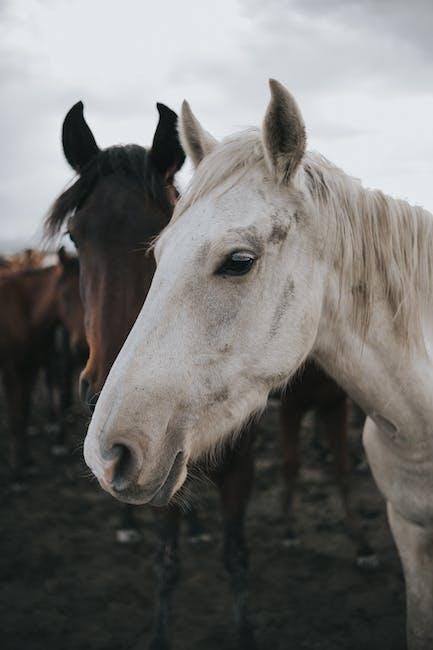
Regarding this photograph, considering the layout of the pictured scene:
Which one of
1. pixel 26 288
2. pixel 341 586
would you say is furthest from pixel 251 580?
pixel 26 288

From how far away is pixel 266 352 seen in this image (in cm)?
170

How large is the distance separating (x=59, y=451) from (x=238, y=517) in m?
4.31

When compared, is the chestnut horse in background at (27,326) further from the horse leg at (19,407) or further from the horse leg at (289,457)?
the horse leg at (289,457)

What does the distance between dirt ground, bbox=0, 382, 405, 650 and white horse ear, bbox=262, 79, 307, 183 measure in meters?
3.01

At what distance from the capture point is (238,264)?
1.66m

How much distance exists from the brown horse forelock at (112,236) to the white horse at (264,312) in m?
0.75

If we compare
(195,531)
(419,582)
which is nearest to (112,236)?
(419,582)

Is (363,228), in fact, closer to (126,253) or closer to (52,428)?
(126,253)

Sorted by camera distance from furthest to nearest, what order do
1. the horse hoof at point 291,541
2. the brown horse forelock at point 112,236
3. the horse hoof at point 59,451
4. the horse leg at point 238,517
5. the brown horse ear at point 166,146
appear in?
the horse hoof at point 59,451 < the horse hoof at point 291,541 < the horse leg at point 238,517 < the brown horse ear at point 166,146 < the brown horse forelock at point 112,236

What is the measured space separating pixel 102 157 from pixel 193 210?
139 centimetres

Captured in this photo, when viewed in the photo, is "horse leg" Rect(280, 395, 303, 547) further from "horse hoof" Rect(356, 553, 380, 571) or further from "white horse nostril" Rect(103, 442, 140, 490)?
"white horse nostril" Rect(103, 442, 140, 490)

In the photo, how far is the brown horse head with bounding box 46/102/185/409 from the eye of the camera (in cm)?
250

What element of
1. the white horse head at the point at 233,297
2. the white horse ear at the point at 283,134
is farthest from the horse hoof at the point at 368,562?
the white horse ear at the point at 283,134

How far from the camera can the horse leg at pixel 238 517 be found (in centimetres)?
314
